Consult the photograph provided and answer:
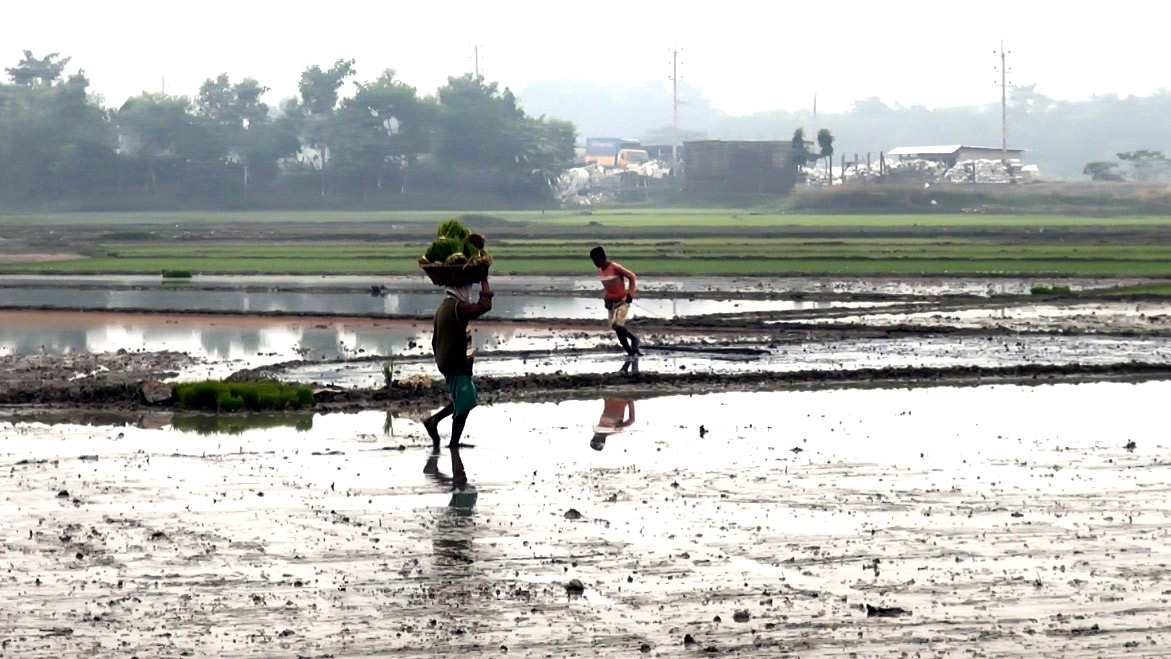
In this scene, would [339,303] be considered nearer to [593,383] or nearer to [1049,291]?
[1049,291]

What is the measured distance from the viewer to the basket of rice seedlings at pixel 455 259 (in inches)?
543

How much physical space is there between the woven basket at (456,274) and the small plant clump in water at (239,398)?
12.3 ft

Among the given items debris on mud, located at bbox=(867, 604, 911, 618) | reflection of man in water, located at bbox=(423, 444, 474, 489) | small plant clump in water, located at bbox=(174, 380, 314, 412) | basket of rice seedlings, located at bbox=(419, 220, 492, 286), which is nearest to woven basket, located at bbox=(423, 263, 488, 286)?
basket of rice seedlings, located at bbox=(419, 220, 492, 286)

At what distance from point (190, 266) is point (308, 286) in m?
11.1

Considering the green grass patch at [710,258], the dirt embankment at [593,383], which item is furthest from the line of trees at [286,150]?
the dirt embankment at [593,383]

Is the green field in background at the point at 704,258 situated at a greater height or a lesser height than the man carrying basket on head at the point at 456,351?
lesser

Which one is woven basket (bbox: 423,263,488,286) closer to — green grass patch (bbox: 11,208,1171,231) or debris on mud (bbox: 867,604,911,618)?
debris on mud (bbox: 867,604,911,618)

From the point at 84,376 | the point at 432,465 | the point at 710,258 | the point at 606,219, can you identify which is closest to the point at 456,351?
the point at 432,465

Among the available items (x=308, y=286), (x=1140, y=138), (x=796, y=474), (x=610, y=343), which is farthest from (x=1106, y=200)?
(x=1140, y=138)

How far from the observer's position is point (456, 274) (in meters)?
13.8

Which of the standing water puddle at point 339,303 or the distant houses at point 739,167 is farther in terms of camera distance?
the distant houses at point 739,167

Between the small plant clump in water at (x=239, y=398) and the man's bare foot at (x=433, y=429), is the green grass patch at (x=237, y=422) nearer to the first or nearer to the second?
the small plant clump in water at (x=239, y=398)

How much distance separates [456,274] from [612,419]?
2.96 metres

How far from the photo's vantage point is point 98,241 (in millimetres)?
67250
